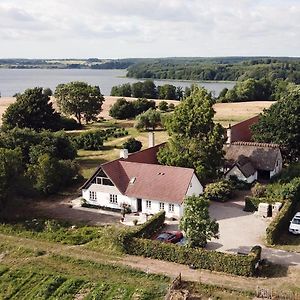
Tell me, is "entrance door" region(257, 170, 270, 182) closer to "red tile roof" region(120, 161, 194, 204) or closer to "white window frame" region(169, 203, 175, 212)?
"red tile roof" region(120, 161, 194, 204)

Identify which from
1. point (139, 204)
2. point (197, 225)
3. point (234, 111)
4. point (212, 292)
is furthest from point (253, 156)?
point (234, 111)

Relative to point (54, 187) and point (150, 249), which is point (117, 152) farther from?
point (150, 249)

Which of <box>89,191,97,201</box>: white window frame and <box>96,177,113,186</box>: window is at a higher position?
<box>96,177,113,186</box>: window

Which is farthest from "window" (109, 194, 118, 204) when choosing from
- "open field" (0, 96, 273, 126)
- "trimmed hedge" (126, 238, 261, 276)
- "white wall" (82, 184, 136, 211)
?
"open field" (0, 96, 273, 126)

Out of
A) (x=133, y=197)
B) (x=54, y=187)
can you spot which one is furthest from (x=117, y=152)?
(x=133, y=197)

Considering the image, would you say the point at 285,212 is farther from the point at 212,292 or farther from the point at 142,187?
the point at 212,292
